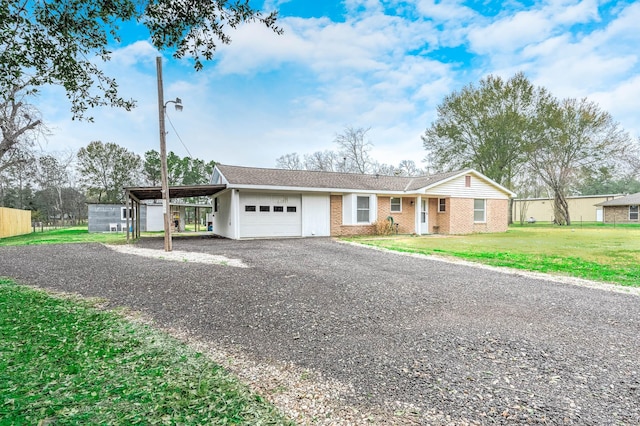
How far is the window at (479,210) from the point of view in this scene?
20078 mm

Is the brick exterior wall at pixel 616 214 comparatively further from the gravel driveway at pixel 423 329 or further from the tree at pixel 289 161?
the gravel driveway at pixel 423 329

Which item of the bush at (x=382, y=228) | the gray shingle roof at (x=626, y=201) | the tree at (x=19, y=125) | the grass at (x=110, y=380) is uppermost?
the tree at (x=19, y=125)

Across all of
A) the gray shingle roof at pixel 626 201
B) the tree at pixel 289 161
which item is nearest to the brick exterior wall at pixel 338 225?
the tree at pixel 289 161

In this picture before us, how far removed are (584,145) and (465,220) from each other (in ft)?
63.9

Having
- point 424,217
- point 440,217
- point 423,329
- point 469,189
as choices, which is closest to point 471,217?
point 469,189

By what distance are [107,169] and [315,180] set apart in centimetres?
3144

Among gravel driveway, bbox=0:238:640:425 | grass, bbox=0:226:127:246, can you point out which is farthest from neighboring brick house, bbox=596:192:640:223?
grass, bbox=0:226:127:246

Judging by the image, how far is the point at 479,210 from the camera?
66.5 ft

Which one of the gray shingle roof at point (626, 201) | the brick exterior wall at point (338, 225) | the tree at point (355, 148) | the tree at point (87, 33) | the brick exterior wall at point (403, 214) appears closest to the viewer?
the tree at point (87, 33)

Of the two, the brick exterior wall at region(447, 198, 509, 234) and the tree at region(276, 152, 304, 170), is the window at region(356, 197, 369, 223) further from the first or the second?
the tree at region(276, 152, 304, 170)

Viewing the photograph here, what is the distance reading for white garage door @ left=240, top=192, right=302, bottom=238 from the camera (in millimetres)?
15695

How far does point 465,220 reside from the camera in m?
19.5

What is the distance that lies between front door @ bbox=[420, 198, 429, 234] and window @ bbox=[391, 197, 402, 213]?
58.2 inches

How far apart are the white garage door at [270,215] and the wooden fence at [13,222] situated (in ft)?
50.2
